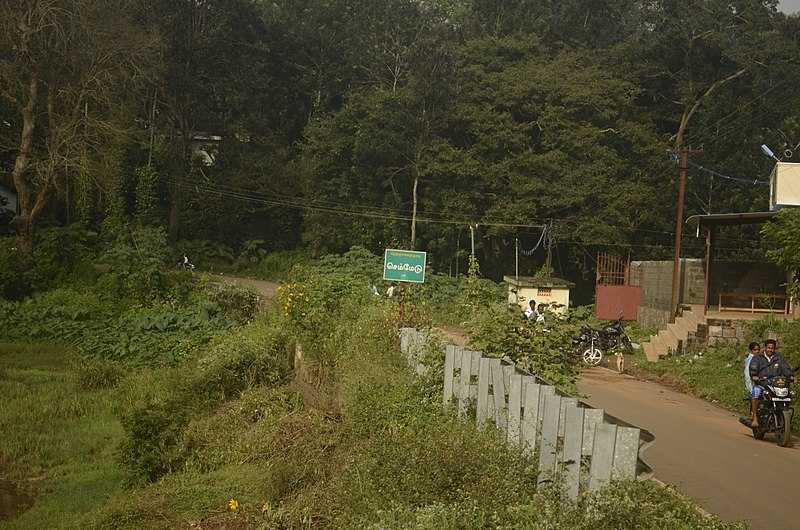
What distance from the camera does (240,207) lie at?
2098 inches

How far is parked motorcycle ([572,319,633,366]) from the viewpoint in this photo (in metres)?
24.1

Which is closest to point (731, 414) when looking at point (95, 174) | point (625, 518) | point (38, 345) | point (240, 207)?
point (625, 518)

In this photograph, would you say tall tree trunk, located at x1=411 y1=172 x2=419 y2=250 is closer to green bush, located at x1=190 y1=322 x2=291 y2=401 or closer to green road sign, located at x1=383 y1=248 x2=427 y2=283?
green road sign, located at x1=383 y1=248 x2=427 y2=283

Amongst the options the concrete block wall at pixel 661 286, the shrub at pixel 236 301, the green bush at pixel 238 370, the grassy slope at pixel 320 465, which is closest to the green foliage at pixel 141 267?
the shrub at pixel 236 301

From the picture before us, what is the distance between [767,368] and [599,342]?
11586mm

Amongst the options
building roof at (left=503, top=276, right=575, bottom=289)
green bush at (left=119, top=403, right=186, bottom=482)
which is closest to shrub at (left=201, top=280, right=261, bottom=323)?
building roof at (left=503, top=276, right=575, bottom=289)

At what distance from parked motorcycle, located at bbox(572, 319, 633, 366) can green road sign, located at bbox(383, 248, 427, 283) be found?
7.44 metres

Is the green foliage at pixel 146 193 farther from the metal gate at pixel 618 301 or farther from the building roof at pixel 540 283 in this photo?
the metal gate at pixel 618 301

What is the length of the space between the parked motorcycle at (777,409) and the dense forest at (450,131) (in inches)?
1148

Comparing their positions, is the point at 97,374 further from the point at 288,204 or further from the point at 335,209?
the point at 288,204

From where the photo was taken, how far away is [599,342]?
81.2 ft

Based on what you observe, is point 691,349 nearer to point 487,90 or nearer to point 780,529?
point 780,529

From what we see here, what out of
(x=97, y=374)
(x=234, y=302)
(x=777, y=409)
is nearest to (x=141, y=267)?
(x=234, y=302)

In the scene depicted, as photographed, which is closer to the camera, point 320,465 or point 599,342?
point 320,465
